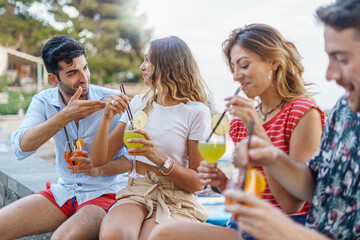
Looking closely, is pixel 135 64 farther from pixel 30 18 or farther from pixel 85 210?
pixel 85 210

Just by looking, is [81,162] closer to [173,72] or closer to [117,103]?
[117,103]

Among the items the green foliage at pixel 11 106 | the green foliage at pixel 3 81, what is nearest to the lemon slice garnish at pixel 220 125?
the green foliage at pixel 11 106

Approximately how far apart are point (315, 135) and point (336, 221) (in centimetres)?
48

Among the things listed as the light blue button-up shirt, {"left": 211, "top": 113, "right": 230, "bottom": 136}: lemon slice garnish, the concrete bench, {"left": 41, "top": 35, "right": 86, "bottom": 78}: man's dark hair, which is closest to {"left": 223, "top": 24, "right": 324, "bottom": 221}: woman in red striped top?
{"left": 211, "top": 113, "right": 230, "bottom": 136}: lemon slice garnish

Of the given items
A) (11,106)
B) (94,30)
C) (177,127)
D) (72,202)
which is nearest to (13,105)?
(11,106)

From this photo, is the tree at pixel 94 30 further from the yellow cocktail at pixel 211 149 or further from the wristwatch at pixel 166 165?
the yellow cocktail at pixel 211 149

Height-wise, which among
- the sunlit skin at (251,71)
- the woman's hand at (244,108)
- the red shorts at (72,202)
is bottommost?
the red shorts at (72,202)

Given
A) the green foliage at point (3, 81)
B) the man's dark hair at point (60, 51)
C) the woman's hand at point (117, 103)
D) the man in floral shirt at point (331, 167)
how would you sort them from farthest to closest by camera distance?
the green foliage at point (3, 81), the man's dark hair at point (60, 51), the woman's hand at point (117, 103), the man in floral shirt at point (331, 167)

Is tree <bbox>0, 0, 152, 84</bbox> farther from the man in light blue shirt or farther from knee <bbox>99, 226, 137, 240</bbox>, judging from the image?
knee <bbox>99, 226, 137, 240</bbox>

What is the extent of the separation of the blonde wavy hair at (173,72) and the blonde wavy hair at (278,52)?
55 centimetres

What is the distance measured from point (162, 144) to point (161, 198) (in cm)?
34

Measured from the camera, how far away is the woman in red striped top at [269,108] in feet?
5.72

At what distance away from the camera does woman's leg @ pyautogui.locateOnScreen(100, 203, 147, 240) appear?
84.5 inches

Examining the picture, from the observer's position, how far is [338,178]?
153cm
